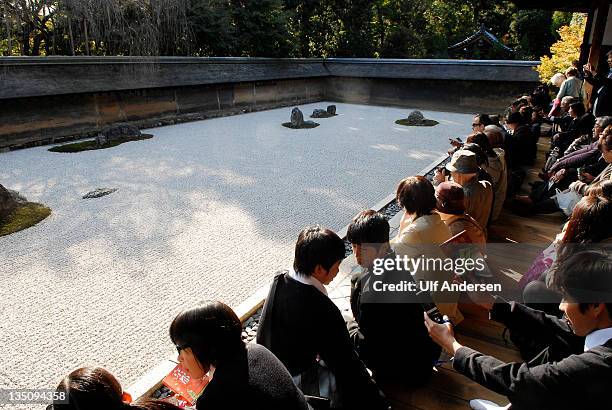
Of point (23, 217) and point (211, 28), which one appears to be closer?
point (23, 217)

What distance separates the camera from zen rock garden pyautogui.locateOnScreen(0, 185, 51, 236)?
5664 mm

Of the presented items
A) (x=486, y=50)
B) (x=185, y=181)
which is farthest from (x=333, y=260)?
(x=486, y=50)

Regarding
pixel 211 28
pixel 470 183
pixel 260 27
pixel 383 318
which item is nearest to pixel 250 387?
pixel 383 318

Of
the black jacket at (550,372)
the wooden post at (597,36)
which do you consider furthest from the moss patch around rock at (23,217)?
the wooden post at (597,36)

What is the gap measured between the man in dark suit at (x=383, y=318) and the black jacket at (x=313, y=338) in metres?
0.30

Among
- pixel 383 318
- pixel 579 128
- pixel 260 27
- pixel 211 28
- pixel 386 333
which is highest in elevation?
pixel 260 27

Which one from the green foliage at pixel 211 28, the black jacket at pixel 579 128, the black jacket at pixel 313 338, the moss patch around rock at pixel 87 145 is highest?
the green foliage at pixel 211 28

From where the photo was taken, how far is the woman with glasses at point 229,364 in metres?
1.55

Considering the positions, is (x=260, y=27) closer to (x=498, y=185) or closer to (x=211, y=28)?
(x=211, y=28)

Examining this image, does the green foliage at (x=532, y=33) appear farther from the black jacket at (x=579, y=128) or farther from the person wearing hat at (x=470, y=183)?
the person wearing hat at (x=470, y=183)

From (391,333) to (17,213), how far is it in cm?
616

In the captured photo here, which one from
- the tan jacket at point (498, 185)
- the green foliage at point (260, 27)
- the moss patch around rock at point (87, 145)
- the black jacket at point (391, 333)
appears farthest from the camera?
the green foliage at point (260, 27)

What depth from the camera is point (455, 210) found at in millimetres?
3229

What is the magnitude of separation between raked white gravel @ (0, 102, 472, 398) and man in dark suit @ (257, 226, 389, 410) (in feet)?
5.06
